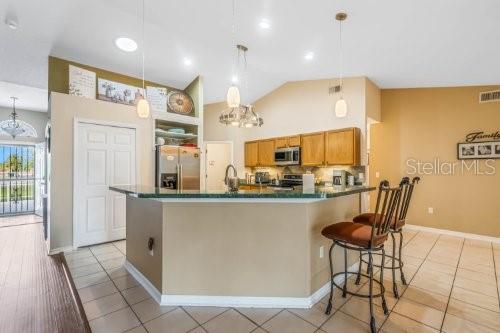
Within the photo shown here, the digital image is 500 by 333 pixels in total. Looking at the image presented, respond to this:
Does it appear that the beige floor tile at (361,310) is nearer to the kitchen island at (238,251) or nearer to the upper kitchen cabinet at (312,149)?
the kitchen island at (238,251)

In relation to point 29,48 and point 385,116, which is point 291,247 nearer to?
point 385,116

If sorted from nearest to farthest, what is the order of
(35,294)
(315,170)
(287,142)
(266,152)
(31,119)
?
(35,294) < (315,170) < (287,142) < (266,152) < (31,119)

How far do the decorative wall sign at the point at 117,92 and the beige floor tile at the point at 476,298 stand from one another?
5531 millimetres

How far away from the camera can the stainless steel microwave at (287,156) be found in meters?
5.34

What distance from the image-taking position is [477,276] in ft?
9.65

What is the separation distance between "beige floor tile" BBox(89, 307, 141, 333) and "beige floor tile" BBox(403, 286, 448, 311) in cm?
260

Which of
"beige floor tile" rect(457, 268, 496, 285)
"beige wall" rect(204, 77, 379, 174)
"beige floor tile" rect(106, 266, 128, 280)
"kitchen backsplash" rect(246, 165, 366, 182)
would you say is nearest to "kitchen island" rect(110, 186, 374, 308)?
"beige floor tile" rect(106, 266, 128, 280)

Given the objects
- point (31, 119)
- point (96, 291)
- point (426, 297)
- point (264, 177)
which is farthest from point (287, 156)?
point (31, 119)

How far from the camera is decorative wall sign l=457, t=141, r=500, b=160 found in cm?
425

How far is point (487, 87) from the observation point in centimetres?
435

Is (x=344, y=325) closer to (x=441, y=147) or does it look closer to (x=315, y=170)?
(x=315, y=170)

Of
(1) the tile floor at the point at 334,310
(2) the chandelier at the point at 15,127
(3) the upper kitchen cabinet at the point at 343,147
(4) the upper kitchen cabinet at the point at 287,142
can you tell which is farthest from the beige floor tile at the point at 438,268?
(2) the chandelier at the point at 15,127

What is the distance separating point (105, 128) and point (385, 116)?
18.6 feet

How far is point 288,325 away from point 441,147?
4747 millimetres
